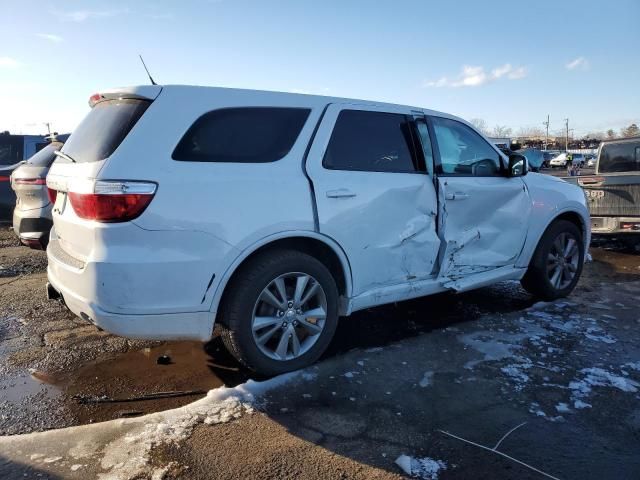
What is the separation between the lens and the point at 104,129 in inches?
129

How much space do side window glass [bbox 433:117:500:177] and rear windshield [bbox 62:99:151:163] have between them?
96.8 inches

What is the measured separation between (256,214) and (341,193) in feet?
2.26

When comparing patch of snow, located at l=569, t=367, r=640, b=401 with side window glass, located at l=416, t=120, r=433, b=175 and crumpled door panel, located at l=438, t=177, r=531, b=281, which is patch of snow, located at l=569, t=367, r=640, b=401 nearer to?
crumpled door panel, located at l=438, t=177, r=531, b=281

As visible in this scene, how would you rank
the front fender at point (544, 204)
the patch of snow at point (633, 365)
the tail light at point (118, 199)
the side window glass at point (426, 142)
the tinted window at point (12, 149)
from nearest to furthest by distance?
the tail light at point (118, 199)
the patch of snow at point (633, 365)
the side window glass at point (426, 142)
the front fender at point (544, 204)
the tinted window at point (12, 149)

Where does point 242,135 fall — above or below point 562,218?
above

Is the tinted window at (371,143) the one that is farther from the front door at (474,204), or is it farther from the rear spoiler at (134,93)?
the rear spoiler at (134,93)

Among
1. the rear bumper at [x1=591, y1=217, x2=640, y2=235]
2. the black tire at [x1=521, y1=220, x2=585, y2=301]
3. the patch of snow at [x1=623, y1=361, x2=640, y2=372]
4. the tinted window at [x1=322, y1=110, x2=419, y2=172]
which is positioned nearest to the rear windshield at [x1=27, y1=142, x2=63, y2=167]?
the tinted window at [x1=322, y1=110, x2=419, y2=172]

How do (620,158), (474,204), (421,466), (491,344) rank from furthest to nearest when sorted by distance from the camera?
(620,158)
(474,204)
(491,344)
(421,466)

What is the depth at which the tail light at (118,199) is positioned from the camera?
2.89m

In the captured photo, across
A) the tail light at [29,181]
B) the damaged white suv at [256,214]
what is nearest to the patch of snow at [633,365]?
the damaged white suv at [256,214]

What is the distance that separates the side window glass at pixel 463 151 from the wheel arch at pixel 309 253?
1.31 metres

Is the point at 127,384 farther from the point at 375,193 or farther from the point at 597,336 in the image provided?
the point at 597,336

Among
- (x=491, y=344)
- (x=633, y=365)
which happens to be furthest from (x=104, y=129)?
(x=633, y=365)

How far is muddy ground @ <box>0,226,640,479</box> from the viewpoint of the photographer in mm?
2627
